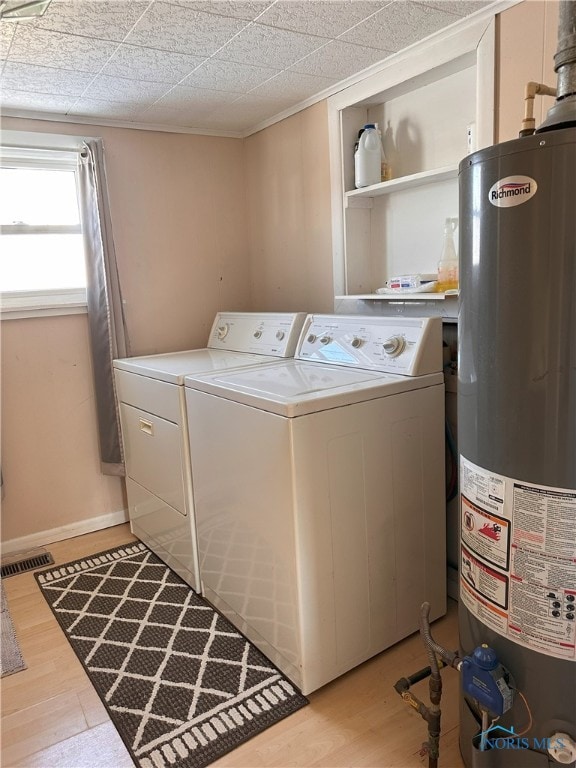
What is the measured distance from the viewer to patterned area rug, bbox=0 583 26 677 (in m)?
1.90

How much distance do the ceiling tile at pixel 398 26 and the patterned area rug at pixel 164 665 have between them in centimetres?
209

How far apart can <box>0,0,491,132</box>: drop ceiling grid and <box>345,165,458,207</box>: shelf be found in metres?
0.44

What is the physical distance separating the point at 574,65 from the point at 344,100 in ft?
4.46

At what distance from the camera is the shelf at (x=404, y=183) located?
6.38 feet

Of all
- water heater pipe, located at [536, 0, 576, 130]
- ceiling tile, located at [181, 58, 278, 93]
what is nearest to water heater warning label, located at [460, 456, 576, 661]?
water heater pipe, located at [536, 0, 576, 130]

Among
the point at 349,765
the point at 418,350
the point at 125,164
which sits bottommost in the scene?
the point at 349,765

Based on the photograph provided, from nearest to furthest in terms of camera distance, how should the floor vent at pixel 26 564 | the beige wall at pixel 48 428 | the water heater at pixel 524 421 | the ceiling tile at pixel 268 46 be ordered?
1. the water heater at pixel 524 421
2. the ceiling tile at pixel 268 46
3. the floor vent at pixel 26 564
4. the beige wall at pixel 48 428

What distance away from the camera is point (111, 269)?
2.67 m

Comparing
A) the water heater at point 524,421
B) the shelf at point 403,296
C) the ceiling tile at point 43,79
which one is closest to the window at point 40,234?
the ceiling tile at point 43,79

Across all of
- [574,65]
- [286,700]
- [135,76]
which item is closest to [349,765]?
[286,700]

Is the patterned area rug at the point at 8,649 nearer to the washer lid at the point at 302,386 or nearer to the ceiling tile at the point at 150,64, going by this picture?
the washer lid at the point at 302,386

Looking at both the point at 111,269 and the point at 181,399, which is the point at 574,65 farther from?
the point at 111,269

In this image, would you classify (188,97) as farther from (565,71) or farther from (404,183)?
(565,71)

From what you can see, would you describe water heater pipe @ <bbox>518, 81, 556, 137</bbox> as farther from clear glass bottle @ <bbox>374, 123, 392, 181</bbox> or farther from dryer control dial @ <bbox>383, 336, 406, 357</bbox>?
clear glass bottle @ <bbox>374, 123, 392, 181</bbox>
